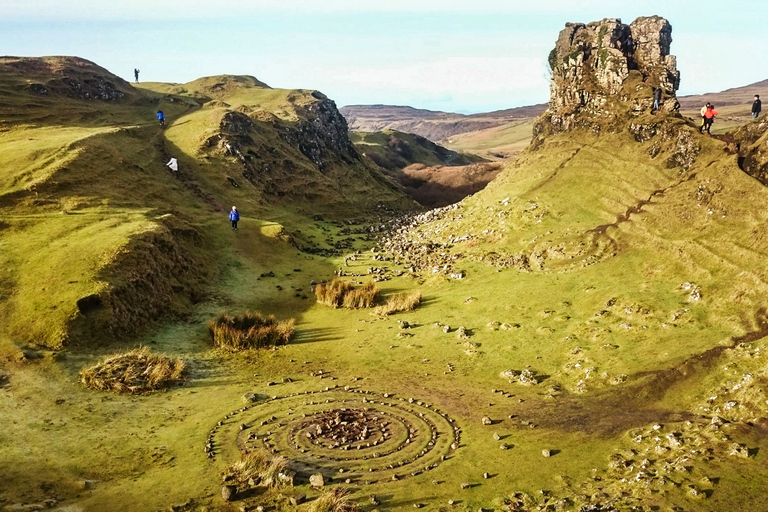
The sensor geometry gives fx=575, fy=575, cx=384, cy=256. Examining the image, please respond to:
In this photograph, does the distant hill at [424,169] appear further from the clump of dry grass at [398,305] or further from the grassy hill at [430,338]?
the clump of dry grass at [398,305]

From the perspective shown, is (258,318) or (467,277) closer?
(258,318)

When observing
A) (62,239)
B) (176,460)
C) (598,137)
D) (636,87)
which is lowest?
(176,460)

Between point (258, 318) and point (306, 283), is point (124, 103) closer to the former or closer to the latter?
point (306, 283)

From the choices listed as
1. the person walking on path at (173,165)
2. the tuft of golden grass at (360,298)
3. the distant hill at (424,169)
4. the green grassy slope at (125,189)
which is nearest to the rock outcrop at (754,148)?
the tuft of golden grass at (360,298)

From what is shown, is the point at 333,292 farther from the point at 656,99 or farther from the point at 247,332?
the point at 656,99

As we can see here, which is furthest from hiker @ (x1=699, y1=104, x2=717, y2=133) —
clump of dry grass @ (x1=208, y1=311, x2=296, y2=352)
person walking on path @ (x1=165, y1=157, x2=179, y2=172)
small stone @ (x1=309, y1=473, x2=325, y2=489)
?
person walking on path @ (x1=165, y1=157, x2=179, y2=172)

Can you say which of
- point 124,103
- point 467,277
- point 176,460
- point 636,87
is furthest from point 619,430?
point 124,103

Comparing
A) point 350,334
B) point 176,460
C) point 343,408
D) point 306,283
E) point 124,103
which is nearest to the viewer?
point 176,460
